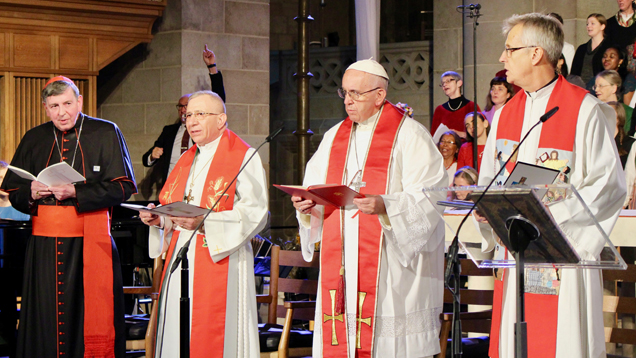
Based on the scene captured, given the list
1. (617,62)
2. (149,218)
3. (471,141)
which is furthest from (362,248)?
(617,62)

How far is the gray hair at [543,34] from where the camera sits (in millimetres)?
2951

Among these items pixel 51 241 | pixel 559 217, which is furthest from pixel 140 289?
pixel 559 217

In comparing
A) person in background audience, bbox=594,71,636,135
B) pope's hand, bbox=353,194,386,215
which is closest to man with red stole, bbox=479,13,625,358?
pope's hand, bbox=353,194,386,215

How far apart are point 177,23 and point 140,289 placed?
517 cm

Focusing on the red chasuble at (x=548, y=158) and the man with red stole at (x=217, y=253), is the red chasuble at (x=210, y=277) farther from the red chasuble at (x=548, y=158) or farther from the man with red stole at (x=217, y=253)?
the red chasuble at (x=548, y=158)

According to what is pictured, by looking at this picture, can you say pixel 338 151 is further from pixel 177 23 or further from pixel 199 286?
pixel 177 23

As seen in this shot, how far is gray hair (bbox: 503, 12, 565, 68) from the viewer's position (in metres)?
2.95

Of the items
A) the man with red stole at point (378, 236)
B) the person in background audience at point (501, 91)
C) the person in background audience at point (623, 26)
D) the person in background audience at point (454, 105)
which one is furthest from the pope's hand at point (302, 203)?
the person in background audience at point (623, 26)

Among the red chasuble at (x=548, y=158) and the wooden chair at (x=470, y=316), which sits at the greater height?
the red chasuble at (x=548, y=158)

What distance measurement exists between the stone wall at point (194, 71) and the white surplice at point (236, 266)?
17.8ft

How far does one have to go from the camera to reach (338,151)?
12.4ft

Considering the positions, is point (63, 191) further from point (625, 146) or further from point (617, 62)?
point (617, 62)

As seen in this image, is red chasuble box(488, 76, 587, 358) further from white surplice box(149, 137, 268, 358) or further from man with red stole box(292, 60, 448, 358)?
white surplice box(149, 137, 268, 358)

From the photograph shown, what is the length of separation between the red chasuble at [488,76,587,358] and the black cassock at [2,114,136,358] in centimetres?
231
